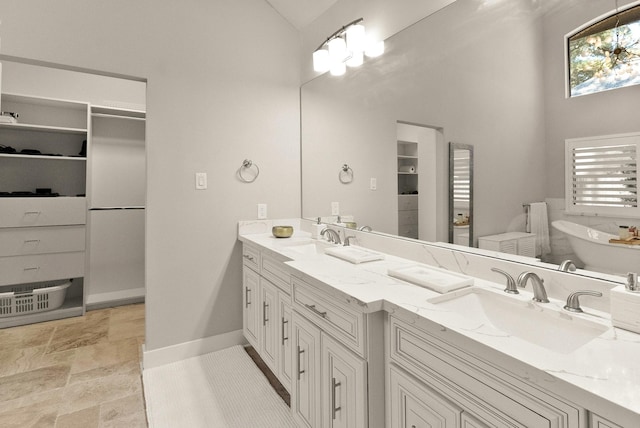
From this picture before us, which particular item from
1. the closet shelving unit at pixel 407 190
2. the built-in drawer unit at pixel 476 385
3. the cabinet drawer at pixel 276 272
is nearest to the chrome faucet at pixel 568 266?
the built-in drawer unit at pixel 476 385

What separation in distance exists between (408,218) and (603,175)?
0.87m

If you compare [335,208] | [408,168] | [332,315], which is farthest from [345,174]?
[332,315]

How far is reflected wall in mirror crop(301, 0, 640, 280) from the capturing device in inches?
45.4

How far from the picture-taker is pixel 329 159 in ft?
8.34

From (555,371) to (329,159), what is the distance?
204 centimetres

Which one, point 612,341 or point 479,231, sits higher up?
point 479,231

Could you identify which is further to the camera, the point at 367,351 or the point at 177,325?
the point at 177,325

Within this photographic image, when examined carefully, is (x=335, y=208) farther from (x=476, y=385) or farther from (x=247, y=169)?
(x=476, y=385)

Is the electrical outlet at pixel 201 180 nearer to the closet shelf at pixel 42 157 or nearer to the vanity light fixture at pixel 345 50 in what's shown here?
the vanity light fixture at pixel 345 50

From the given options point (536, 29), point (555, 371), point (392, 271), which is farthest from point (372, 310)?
point (536, 29)

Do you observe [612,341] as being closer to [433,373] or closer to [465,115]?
[433,373]

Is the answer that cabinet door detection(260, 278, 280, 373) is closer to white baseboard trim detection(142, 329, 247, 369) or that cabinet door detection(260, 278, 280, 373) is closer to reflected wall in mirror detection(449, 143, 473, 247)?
white baseboard trim detection(142, 329, 247, 369)

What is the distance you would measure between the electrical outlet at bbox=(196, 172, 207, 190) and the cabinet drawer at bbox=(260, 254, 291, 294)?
2.32 ft

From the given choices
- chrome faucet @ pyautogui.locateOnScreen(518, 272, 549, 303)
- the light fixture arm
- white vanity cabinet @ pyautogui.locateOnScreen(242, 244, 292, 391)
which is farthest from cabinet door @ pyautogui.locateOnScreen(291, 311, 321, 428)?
the light fixture arm
